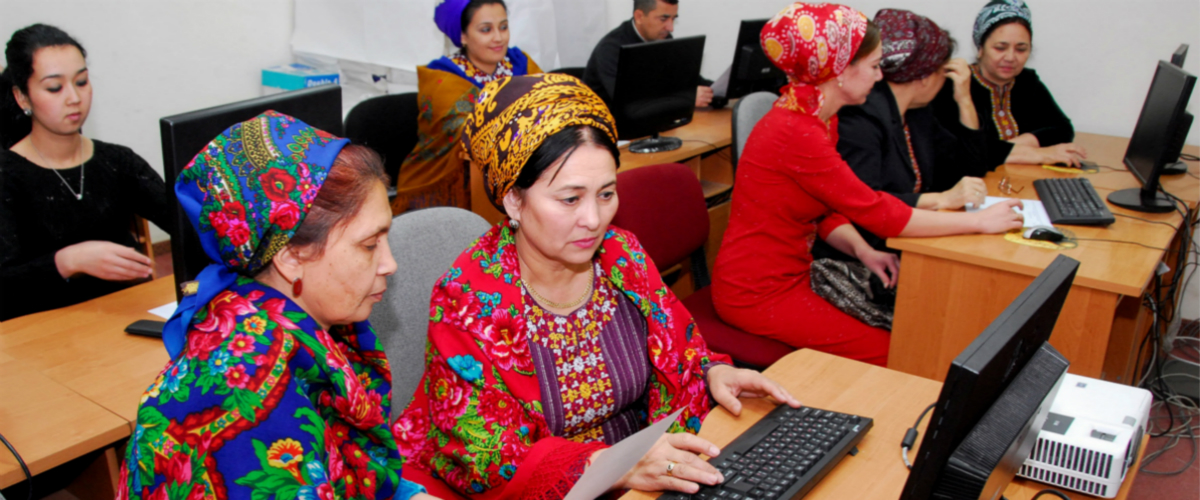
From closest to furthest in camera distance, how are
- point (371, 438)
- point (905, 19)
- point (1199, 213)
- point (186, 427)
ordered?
point (186, 427) → point (371, 438) → point (905, 19) → point (1199, 213)

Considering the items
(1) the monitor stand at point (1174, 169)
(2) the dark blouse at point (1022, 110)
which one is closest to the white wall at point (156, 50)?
(2) the dark blouse at point (1022, 110)

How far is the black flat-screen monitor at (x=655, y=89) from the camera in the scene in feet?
10.0

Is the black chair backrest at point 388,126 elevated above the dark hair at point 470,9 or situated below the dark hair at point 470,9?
below

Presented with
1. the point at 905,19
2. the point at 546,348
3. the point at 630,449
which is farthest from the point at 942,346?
the point at 630,449

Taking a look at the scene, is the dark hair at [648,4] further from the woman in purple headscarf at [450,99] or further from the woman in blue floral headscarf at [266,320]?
the woman in blue floral headscarf at [266,320]

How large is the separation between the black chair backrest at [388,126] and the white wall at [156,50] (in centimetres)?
141

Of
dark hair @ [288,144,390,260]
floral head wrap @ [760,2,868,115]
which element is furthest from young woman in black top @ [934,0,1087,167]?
dark hair @ [288,144,390,260]

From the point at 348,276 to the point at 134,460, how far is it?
0.30 m

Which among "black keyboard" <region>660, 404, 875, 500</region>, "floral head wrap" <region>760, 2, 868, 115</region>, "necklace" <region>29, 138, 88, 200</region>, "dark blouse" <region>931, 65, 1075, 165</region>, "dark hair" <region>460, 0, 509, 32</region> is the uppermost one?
"floral head wrap" <region>760, 2, 868, 115</region>

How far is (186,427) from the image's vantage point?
0.85m

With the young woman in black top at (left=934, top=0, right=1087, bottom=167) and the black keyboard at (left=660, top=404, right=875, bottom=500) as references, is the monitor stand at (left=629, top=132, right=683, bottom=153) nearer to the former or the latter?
the young woman in black top at (left=934, top=0, right=1087, bottom=167)

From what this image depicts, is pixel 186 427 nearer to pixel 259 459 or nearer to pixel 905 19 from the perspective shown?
pixel 259 459

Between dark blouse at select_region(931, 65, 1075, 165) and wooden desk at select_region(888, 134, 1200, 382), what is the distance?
0.93 metres

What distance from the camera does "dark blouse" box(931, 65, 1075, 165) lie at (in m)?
3.12
